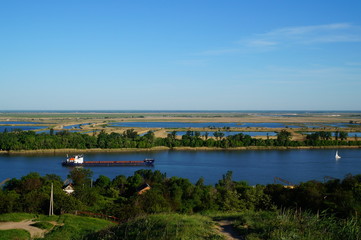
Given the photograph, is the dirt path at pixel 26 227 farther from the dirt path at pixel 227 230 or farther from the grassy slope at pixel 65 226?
the dirt path at pixel 227 230

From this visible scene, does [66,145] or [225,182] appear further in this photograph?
[66,145]

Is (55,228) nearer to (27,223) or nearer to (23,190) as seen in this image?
(27,223)

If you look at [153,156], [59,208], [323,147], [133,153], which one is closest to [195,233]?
[59,208]

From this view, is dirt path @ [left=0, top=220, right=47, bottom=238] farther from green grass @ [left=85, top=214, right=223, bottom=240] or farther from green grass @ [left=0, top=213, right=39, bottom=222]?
green grass @ [left=85, top=214, right=223, bottom=240]

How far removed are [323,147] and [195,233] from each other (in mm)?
28052

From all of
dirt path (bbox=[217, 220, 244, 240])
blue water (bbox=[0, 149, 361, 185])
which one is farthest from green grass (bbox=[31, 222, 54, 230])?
blue water (bbox=[0, 149, 361, 185])

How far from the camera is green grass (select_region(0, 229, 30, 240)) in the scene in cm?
554

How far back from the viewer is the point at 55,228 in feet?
20.6

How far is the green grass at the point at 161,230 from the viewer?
3.55m

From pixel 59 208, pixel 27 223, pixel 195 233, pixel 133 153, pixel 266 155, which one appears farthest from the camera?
pixel 133 153

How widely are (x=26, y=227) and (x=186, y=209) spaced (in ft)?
13.7

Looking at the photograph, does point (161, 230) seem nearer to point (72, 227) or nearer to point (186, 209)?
point (72, 227)

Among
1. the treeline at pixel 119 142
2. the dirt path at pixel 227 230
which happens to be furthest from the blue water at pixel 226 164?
the dirt path at pixel 227 230

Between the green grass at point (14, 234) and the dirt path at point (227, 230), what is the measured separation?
11.3 ft
